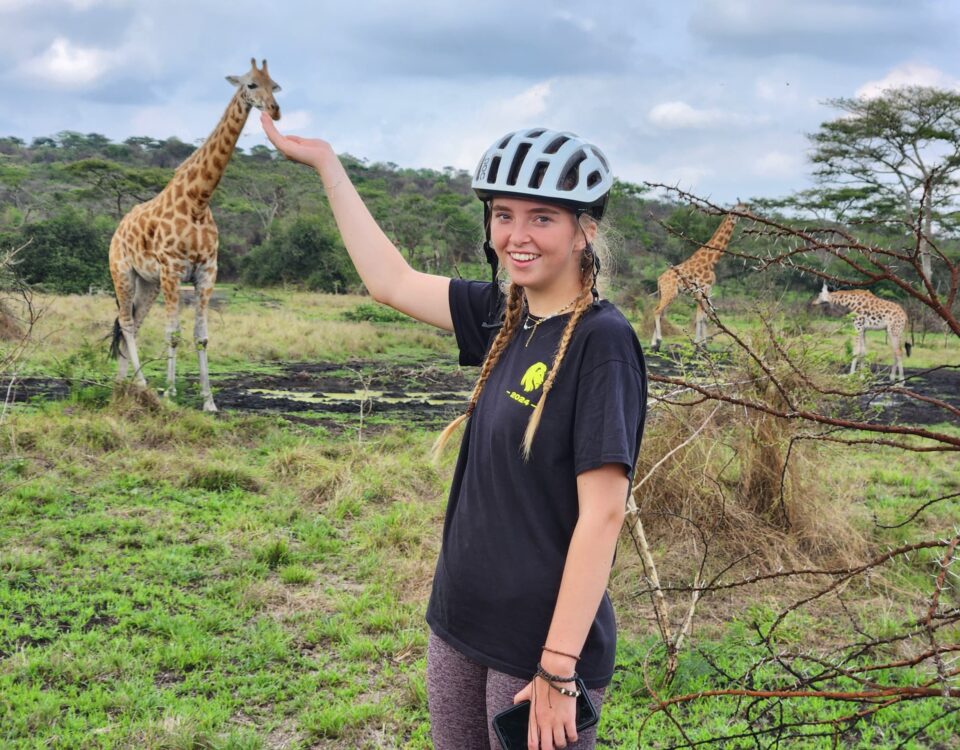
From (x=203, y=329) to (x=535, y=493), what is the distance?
6.74 m

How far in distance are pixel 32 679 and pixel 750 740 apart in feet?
8.31

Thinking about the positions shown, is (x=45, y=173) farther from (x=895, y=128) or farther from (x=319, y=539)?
(x=319, y=539)

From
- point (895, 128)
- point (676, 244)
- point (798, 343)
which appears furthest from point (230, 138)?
point (676, 244)

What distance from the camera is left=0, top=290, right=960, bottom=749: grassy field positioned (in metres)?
2.98

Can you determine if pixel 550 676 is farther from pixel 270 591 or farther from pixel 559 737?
pixel 270 591

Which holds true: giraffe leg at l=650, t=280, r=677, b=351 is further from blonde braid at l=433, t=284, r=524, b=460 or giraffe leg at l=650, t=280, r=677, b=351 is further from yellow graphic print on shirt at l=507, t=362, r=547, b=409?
yellow graphic print on shirt at l=507, t=362, r=547, b=409

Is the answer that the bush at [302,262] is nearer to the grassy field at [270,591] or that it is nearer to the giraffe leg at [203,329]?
the giraffe leg at [203,329]

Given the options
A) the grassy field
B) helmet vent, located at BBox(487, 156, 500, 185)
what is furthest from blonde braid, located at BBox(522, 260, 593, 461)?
the grassy field

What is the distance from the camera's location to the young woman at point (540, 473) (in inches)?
54.8

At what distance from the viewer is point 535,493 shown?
4.82ft

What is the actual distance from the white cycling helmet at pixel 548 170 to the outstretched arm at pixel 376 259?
0.28 m

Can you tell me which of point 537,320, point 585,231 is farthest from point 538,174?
point 537,320

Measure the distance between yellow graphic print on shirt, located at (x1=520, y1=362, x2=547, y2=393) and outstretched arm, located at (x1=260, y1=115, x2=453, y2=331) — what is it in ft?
1.12

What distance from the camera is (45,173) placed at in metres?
28.1
